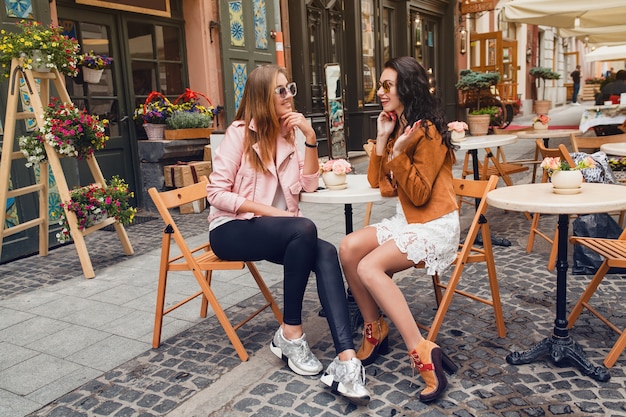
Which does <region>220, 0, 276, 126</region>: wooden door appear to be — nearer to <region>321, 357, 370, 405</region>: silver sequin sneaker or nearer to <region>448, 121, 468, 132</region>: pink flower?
<region>448, 121, 468, 132</region>: pink flower

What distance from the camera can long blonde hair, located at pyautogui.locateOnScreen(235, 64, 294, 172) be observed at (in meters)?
3.02

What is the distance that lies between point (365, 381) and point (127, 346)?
142 centimetres

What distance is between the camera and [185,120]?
7164mm

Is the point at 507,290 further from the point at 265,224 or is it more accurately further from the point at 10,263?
the point at 10,263

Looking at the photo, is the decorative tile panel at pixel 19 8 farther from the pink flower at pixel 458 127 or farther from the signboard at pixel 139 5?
the pink flower at pixel 458 127

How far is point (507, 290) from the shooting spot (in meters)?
3.93

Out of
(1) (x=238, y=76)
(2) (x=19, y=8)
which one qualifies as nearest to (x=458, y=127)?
(1) (x=238, y=76)

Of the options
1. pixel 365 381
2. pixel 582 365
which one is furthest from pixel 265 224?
pixel 582 365

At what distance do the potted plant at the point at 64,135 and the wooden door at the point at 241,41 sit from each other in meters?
3.35

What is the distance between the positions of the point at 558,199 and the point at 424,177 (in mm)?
637

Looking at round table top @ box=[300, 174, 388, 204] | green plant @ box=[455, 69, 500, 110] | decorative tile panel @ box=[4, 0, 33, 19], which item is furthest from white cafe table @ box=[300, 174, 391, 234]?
green plant @ box=[455, 69, 500, 110]

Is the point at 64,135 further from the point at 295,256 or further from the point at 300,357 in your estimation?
the point at 300,357

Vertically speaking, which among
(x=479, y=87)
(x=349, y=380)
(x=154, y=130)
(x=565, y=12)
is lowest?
(x=349, y=380)

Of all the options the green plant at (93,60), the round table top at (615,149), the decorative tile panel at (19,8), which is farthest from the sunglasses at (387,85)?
the decorative tile panel at (19,8)
